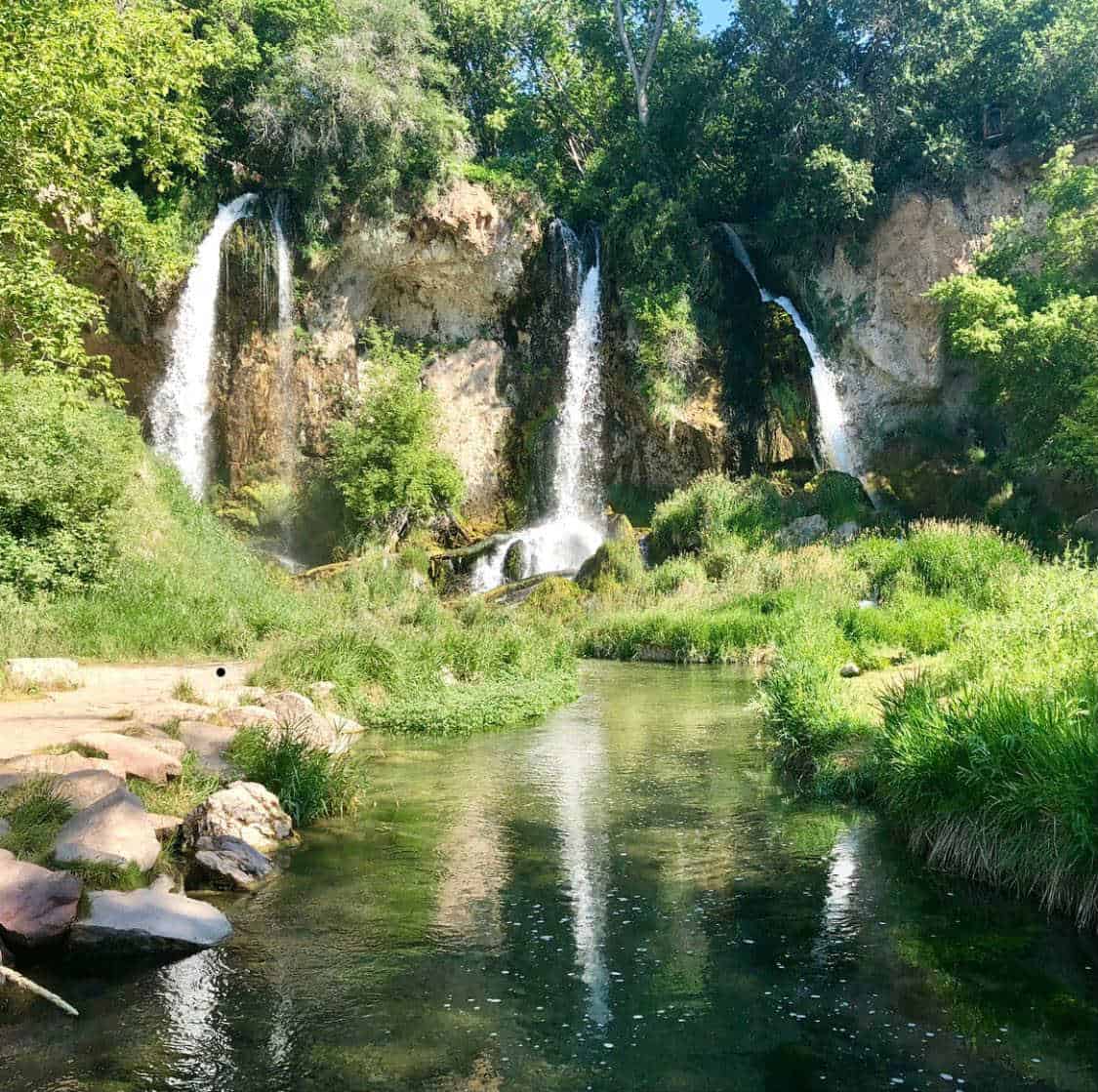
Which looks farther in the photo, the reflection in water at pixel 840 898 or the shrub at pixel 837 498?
the shrub at pixel 837 498

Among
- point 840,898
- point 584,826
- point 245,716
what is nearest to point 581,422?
point 245,716

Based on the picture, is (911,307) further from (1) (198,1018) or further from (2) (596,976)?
(1) (198,1018)

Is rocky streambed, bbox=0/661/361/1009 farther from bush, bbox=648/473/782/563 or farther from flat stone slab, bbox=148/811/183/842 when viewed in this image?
bush, bbox=648/473/782/563

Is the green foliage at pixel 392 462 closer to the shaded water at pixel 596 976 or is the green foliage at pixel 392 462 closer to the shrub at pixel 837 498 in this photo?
the shrub at pixel 837 498

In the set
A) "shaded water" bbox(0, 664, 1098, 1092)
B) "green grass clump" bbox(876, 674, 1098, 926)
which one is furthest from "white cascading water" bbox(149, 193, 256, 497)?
"green grass clump" bbox(876, 674, 1098, 926)

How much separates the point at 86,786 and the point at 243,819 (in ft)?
3.71

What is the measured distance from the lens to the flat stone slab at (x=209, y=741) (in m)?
8.62

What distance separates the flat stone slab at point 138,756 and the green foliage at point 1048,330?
23810 mm

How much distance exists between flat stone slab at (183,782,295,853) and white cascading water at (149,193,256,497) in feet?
80.0

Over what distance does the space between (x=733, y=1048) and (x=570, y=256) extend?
31886mm

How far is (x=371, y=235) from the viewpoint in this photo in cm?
3197

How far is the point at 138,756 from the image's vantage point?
8.13 meters

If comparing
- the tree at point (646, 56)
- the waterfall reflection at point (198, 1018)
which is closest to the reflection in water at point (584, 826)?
the waterfall reflection at point (198, 1018)

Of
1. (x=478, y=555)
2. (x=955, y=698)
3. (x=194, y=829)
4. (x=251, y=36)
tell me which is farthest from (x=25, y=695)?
(x=251, y=36)
